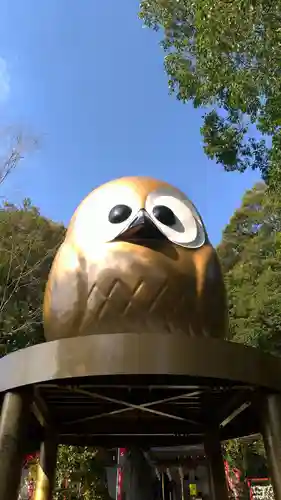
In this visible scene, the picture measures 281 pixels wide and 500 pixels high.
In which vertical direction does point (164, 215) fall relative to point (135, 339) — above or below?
above

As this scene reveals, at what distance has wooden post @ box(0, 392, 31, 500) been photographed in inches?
179

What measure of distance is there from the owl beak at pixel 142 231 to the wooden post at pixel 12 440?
2.06 m

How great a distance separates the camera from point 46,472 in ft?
24.0

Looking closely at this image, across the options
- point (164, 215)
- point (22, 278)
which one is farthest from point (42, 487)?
point (22, 278)

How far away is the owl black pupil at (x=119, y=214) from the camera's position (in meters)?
5.86

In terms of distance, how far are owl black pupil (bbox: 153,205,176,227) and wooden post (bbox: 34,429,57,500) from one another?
13.3ft

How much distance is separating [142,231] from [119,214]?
0.43 metres

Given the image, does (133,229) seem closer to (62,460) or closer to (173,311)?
(173,311)

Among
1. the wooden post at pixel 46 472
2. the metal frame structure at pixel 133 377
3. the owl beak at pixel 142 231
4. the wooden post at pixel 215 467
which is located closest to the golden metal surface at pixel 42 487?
the wooden post at pixel 46 472

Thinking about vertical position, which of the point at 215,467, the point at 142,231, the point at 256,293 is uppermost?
the point at 256,293

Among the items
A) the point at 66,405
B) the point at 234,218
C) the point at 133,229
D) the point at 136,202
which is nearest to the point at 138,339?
the point at 133,229

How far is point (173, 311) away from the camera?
540cm

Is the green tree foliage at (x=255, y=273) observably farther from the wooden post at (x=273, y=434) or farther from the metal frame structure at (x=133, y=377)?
the wooden post at (x=273, y=434)

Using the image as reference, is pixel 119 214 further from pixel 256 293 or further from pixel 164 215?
pixel 256 293
